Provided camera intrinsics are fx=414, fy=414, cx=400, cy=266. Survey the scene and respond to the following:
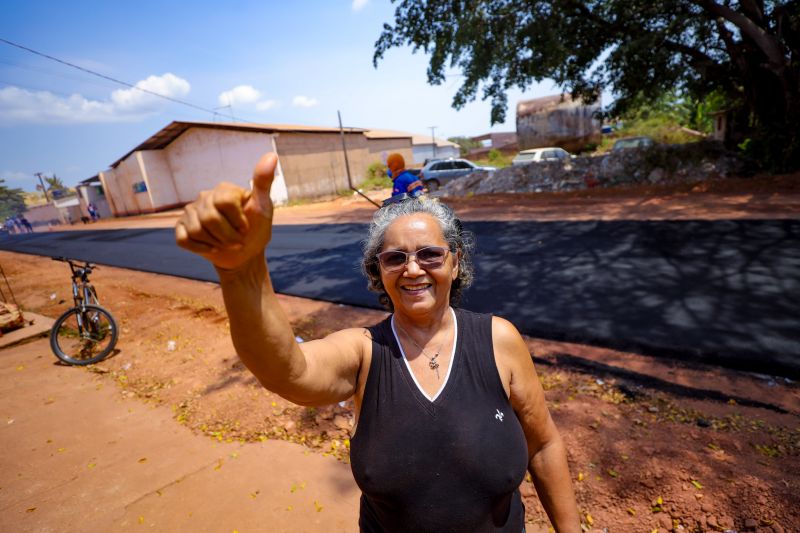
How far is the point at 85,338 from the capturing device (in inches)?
247

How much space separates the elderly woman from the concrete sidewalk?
1588mm

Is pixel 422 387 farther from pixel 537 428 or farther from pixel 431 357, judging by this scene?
pixel 537 428

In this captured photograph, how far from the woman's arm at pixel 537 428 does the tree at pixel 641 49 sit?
41.8 feet

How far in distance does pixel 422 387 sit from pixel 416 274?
1.50 feet

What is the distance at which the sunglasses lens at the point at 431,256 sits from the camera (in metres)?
1.78

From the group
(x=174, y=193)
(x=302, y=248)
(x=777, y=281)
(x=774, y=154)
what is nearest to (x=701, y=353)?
(x=777, y=281)

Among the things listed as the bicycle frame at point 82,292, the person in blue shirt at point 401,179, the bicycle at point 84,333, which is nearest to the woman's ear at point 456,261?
the person in blue shirt at point 401,179

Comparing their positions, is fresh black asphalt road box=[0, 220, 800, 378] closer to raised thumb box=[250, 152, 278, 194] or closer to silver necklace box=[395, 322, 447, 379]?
silver necklace box=[395, 322, 447, 379]

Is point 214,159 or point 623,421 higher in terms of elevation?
point 214,159

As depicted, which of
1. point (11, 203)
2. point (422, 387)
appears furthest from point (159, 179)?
point (11, 203)

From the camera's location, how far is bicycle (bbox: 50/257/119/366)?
6031 mm

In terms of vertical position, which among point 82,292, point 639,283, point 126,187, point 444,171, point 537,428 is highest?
point 126,187

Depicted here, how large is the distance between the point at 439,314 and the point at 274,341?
0.80 metres

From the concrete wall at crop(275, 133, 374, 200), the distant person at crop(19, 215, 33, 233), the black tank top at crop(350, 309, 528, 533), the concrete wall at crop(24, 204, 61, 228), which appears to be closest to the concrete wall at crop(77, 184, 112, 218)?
the distant person at crop(19, 215, 33, 233)
